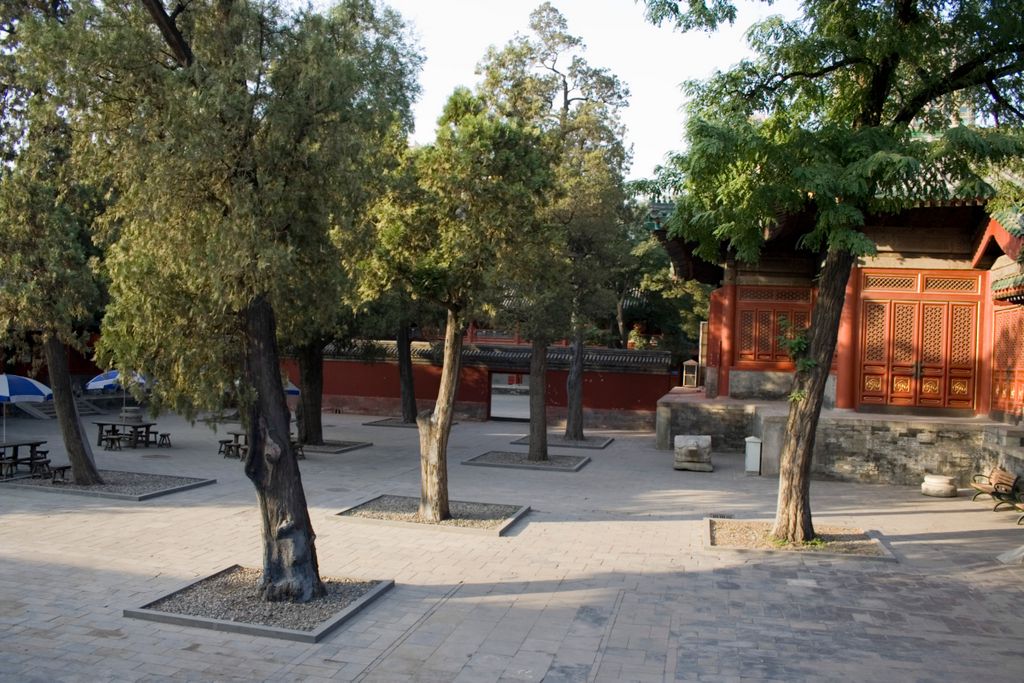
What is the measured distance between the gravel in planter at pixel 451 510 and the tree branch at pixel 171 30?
613 centimetres

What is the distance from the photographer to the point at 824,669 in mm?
5992

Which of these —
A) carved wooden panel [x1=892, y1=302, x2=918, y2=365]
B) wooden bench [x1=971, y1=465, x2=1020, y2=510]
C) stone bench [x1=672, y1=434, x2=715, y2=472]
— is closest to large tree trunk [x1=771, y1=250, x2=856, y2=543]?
wooden bench [x1=971, y1=465, x2=1020, y2=510]

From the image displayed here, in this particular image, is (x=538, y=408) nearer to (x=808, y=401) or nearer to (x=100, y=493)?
(x=808, y=401)

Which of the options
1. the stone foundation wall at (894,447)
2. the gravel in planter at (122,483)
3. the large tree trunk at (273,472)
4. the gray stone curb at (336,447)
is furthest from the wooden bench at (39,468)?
the stone foundation wall at (894,447)

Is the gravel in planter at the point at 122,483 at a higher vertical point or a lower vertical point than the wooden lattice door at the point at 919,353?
lower

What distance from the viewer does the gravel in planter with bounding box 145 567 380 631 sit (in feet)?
21.9

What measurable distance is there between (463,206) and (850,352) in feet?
30.9

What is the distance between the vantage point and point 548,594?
7750 millimetres

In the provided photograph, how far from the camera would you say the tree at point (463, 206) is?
9.91 meters

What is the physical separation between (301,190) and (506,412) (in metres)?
25.0

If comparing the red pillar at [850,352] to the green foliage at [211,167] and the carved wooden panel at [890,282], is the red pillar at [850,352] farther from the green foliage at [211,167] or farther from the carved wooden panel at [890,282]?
the green foliage at [211,167]

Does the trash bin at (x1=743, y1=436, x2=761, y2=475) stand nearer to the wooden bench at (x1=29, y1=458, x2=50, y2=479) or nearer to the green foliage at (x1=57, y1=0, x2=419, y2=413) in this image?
the green foliage at (x1=57, y1=0, x2=419, y2=413)

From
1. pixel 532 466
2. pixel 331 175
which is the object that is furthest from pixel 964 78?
pixel 532 466

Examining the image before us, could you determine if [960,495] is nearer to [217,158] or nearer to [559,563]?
[559,563]
